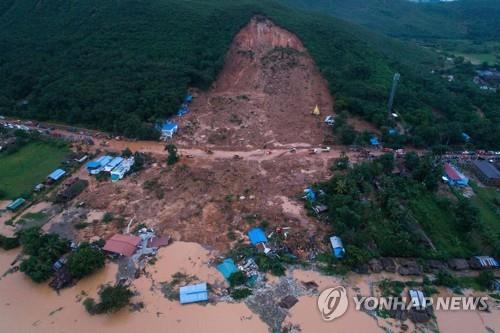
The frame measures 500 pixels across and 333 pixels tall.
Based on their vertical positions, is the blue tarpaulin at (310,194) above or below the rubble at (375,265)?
above

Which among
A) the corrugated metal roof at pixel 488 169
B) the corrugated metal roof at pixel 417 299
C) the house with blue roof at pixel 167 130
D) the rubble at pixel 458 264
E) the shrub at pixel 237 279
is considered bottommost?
the shrub at pixel 237 279

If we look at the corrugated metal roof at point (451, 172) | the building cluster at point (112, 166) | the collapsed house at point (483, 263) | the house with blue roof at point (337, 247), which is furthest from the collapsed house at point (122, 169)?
the corrugated metal roof at point (451, 172)

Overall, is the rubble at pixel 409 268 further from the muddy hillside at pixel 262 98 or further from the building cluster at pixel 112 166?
the building cluster at pixel 112 166

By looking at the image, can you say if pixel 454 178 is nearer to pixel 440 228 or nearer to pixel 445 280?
pixel 440 228

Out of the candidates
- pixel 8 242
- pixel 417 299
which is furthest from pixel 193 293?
pixel 8 242

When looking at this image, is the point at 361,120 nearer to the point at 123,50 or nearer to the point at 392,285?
the point at 392,285

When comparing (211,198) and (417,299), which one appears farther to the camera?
(211,198)

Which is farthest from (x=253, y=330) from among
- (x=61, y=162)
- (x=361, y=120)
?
(x=361, y=120)
